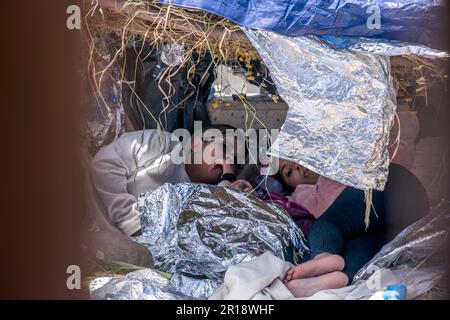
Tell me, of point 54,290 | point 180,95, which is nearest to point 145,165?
point 180,95

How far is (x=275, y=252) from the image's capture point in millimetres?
2330

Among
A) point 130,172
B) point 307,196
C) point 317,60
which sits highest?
point 317,60

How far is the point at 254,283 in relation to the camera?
75.0 inches

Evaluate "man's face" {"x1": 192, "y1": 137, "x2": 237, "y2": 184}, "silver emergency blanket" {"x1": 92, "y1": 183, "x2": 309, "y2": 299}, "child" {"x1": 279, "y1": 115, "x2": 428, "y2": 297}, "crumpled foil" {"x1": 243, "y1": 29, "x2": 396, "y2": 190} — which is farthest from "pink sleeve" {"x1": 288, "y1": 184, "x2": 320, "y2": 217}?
"crumpled foil" {"x1": 243, "y1": 29, "x2": 396, "y2": 190}

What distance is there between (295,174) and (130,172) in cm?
81

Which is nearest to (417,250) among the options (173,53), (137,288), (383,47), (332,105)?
(332,105)

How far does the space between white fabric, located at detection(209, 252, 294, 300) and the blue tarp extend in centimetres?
78

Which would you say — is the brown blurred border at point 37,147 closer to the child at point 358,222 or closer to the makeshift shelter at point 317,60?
the makeshift shelter at point 317,60

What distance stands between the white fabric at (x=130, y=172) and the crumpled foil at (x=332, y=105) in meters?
0.81

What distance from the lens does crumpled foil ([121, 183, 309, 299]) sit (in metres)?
2.32

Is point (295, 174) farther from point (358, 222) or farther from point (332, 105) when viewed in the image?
point (332, 105)

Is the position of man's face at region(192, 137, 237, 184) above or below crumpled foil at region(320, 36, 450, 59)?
below

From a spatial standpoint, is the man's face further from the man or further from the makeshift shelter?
the makeshift shelter
